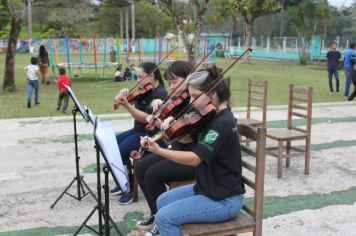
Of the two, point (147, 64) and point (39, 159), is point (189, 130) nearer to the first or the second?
point (147, 64)

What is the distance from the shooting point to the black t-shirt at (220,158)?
3.01 m

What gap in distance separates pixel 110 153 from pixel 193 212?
3.03 ft

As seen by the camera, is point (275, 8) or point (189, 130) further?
point (275, 8)

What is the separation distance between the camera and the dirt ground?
445cm

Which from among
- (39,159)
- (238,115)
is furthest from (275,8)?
(39,159)

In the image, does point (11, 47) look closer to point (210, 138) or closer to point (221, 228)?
point (210, 138)

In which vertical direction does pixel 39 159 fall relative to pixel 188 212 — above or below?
below

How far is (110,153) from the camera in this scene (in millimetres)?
3605

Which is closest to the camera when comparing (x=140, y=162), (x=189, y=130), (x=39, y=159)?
(x=189, y=130)

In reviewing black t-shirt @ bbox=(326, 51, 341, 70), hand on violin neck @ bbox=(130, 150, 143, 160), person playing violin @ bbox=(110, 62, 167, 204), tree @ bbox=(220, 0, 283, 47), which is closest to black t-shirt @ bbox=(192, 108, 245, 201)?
hand on violin neck @ bbox=(130, 150, 143, 160)

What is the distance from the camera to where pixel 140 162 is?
4297 millimetres

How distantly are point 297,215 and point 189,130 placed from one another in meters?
1.98

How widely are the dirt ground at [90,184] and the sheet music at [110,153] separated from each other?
0.74 metres

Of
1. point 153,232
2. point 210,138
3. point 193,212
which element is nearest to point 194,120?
point 210,138
